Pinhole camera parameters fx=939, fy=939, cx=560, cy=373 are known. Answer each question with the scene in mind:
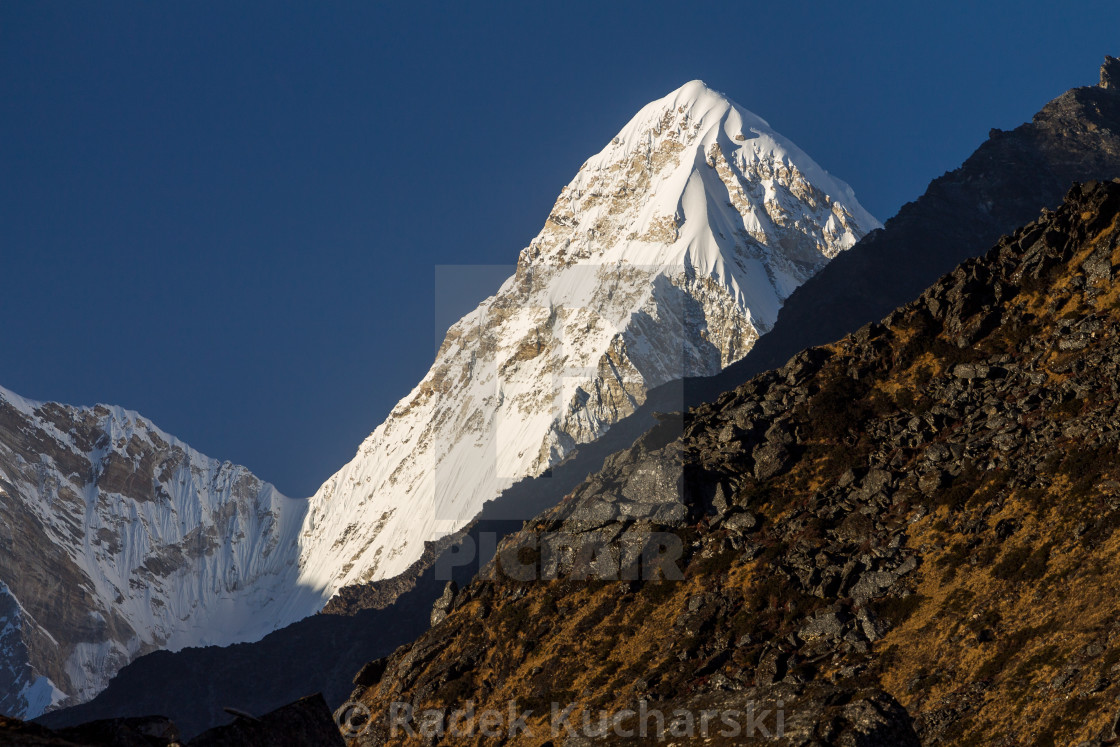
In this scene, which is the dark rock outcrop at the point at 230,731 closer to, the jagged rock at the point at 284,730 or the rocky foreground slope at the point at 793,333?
the jagged rock at the point at 284,730

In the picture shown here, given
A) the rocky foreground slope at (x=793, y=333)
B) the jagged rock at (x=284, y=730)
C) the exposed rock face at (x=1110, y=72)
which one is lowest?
the jagged rock at (x=284, y=730)

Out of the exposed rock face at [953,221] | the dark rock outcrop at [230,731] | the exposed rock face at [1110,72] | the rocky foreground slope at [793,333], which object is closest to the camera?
the dark rock outcrop at [230,731]

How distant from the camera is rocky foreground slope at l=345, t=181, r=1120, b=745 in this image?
39.7 meters

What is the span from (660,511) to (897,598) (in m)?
22.2

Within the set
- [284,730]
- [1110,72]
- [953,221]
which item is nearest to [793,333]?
[953,221]

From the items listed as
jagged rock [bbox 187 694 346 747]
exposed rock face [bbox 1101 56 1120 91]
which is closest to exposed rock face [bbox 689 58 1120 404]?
exposed rock face [bbox 1101 56 1120 91]

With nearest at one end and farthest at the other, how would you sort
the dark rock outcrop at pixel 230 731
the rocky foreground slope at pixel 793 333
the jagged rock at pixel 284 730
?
the dark rock outcrop at pixel 230 731, the jagged rock at pixel 284 730, the rocky foreground slope at pixel 793 333

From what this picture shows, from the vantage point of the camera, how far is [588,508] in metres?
72.8

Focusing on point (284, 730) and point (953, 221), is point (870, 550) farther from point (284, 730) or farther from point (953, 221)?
point (953, 221)

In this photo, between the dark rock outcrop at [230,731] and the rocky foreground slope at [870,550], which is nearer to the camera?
the dark rock outcrop at [230,731]

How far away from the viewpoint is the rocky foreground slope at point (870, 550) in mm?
39719

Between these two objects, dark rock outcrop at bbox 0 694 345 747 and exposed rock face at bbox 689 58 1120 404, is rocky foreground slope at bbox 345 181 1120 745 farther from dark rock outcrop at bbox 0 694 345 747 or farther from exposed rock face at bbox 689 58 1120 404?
exposed rock face at bbox 689 58 1120 404

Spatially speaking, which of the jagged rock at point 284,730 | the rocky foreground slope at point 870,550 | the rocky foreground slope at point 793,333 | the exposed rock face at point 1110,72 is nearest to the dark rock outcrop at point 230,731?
the jagged rock at point 284,730

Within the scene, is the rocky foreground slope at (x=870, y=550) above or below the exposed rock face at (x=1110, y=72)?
below
